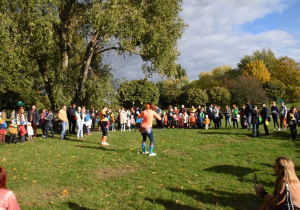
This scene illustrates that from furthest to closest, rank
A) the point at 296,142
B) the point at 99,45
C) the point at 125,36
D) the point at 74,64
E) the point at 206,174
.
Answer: the point at 74,64 → the point at 99,45 → the point at 125,36 → the point at 296,142 → the point at 206,174

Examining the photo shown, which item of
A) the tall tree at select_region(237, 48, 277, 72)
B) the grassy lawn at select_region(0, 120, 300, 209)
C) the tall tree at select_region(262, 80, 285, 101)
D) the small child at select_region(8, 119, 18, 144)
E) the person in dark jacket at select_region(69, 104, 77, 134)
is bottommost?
the grassy lawn at select_region(0, 120, 300, 209)

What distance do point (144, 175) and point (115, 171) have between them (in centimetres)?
113

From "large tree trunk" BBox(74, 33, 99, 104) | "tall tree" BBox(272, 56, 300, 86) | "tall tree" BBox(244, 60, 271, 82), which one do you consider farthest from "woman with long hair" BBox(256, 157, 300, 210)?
"tall tree" BBox(244, 60, 271, 82)

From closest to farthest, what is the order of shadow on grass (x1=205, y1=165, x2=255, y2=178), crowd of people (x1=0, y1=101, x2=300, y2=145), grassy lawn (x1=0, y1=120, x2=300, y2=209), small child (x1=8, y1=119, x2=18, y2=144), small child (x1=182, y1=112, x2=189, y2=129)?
grassy lawn (x1=0, y1=120, x2=300, y2=209) < shadow on grass (x1=205, y1=165, x2=255, y2=178) < crowd of people (x1=0, y1=101, x2=300, y2=145) < small child (x1=8, y1=119, x2=18, y2=144) < small child (x1=182, y1=112, x2=189, y2=129)

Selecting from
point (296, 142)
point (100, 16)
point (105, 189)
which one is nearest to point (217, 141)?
point (296, 142)

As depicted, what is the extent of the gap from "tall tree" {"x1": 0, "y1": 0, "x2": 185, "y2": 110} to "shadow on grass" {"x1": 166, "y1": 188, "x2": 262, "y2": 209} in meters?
12.5

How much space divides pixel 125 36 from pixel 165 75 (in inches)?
206

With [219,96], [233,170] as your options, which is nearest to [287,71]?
[219,96]

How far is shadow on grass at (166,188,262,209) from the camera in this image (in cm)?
570

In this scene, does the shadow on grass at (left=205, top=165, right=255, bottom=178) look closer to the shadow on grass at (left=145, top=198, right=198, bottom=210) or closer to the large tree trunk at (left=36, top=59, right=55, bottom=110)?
the shadow on grass at (left=145, top=198, right=198, bottom=210)

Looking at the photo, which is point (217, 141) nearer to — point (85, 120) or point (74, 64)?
point (85, 120)

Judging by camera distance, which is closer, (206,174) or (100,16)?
(206,174)

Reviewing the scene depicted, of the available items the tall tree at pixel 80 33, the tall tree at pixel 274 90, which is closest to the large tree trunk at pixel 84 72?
the tall tree at pixel 80 33

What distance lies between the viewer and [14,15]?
15.6m
